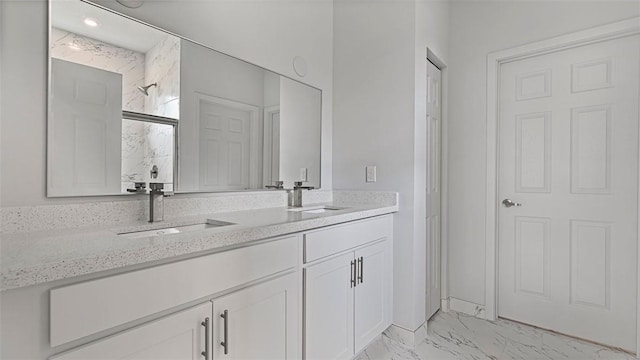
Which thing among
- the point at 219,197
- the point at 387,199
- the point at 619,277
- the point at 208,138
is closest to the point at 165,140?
the point at 208,138

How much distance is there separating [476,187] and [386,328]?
4.46 feet

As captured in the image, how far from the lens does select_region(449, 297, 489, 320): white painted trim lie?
8.07ft

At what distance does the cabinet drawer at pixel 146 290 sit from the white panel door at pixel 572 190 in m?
2.13

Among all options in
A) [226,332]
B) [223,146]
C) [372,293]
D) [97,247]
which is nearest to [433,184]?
[372,293]

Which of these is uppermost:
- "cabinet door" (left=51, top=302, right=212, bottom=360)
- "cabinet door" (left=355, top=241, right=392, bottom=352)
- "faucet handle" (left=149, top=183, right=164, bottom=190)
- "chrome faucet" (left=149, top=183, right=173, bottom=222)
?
"faucet handle" (left=149, top=183, right=164, bottom=190)

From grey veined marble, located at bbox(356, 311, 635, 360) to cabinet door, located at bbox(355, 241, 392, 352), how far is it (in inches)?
6.7

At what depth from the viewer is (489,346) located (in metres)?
2.06

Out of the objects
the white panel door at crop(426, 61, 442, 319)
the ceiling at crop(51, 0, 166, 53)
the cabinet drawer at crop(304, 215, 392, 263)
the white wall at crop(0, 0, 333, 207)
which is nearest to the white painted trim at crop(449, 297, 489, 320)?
the white panel door at crop(426, 61, 442, 319)

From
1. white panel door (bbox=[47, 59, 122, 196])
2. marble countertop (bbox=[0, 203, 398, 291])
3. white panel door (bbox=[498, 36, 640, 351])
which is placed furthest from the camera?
white panel door (bbox=[498, 36, 640, 351])

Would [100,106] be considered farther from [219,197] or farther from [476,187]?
[476,187]

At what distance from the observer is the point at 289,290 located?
136 cm

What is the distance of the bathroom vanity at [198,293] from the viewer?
725mm

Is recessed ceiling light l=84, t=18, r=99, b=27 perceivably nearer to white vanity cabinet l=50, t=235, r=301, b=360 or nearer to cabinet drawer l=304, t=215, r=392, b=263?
white vanity cabinet l=50, t=235, r=301, b=360

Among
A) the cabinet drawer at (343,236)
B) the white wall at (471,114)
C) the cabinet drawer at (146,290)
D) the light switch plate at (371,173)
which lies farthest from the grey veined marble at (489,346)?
the cabinet drawer at (146,290)
